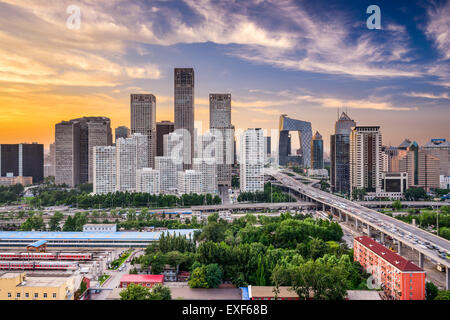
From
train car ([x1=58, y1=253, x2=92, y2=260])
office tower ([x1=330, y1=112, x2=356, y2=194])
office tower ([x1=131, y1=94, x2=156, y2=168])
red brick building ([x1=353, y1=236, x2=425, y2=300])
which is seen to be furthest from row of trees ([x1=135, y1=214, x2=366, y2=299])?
office tower ([x1=131, y1=94, x2=156, y2=168])

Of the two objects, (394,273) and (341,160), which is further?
(341,160)

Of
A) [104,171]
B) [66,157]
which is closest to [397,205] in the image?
[104,171]

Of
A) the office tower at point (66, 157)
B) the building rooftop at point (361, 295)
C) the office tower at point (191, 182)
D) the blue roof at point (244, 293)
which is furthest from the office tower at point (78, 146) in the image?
the building rooftop at point (361, 295)

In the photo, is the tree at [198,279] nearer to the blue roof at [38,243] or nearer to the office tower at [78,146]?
the blue roof at [38,243]

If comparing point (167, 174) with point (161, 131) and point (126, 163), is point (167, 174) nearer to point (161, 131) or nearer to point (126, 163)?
point (126, 163)

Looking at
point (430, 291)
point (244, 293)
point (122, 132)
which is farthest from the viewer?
point (122, 132)

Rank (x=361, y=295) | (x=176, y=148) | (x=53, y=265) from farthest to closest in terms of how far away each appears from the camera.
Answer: (x=176, y=148) < (x=53, y=265) < (x=361, y=295)
